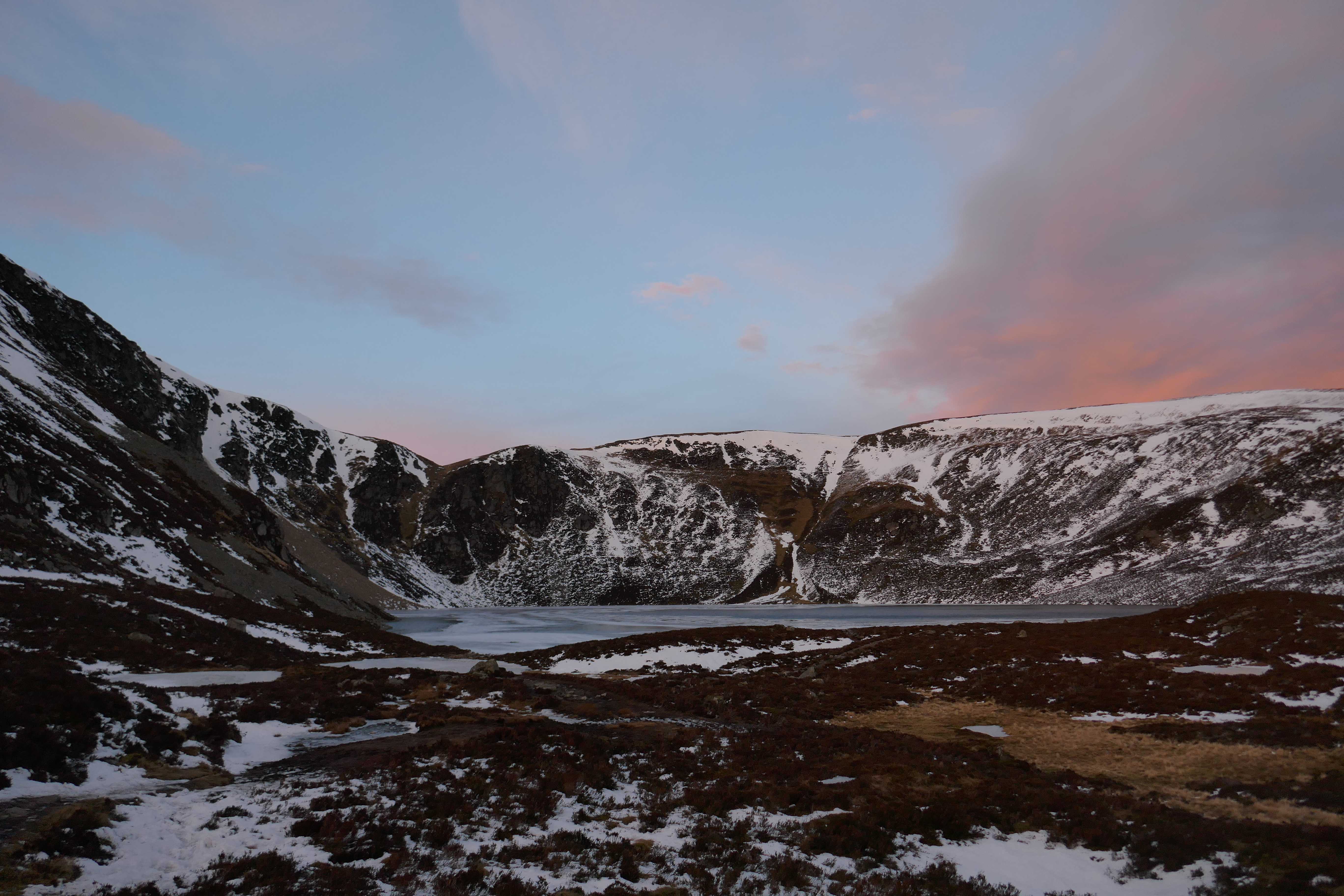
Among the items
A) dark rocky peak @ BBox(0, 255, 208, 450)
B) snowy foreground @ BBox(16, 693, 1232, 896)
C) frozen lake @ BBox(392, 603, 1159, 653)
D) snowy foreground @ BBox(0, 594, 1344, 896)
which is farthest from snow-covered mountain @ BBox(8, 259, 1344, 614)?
snowy foreground @ BBox(16, 693, 1232, 896)

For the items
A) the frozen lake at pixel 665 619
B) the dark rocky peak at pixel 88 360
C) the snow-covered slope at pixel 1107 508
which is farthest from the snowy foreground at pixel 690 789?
the snow-covered slope at pixel 1107 508

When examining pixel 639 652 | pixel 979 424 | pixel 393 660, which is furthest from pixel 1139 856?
pixel 979 424

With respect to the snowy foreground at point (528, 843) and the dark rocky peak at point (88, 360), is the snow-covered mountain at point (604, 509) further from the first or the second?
the snowy foreground at point (528, 843)

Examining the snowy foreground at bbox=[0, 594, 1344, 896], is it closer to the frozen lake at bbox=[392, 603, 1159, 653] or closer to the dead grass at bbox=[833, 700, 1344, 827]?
the dead grass at bbox=[833, 700, 1344, 827]

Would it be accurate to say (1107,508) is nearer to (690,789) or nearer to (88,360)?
(690,789)

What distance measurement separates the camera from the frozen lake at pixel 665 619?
7019 centimetres

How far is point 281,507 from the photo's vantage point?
5438 inches

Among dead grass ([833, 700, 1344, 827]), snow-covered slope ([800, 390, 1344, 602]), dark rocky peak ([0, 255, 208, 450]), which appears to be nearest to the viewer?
dead grass ([833, 700, 1344, 827])

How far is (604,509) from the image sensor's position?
188 meters

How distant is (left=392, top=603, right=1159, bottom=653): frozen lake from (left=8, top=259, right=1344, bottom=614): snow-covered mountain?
11602mm

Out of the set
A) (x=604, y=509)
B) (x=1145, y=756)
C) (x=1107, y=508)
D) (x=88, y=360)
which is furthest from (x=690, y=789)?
(x=604, y=509)

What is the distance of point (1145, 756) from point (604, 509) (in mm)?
172395

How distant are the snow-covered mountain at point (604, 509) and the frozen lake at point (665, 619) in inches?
457

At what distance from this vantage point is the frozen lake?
70.2 metres
